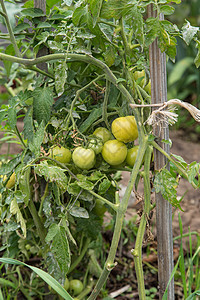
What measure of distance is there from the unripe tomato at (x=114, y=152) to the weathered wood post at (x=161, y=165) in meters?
0.10

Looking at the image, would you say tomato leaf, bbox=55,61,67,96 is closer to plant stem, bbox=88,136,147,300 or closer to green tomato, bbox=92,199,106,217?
plant stem, bbox=88,136,147,300

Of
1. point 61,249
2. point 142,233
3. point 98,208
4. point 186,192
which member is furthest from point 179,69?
point 61,249

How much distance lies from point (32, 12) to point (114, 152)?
0.49 metres

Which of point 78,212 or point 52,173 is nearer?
point 52,173

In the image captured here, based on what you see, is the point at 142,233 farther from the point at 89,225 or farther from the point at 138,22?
the point at 138,22

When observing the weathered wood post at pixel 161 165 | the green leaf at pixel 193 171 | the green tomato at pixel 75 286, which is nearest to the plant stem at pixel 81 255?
the green tomato at pixel 75 286

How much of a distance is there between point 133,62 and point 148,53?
0.08 meters

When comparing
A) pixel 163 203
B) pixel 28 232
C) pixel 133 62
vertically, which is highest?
pixel 133 62

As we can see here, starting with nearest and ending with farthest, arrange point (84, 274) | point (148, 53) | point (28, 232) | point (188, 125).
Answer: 1. point (148, 53)
2. point (28, 232)
3. point (84, 274)
4. point (188, 125)

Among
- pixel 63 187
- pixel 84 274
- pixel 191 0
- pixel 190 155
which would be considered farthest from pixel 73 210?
pixel 191 0

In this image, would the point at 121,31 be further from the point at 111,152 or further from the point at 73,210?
Result: the point at 73,210

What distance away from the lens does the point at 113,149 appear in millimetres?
935

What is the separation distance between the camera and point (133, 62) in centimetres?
109

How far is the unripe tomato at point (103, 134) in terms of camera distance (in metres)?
0.99
